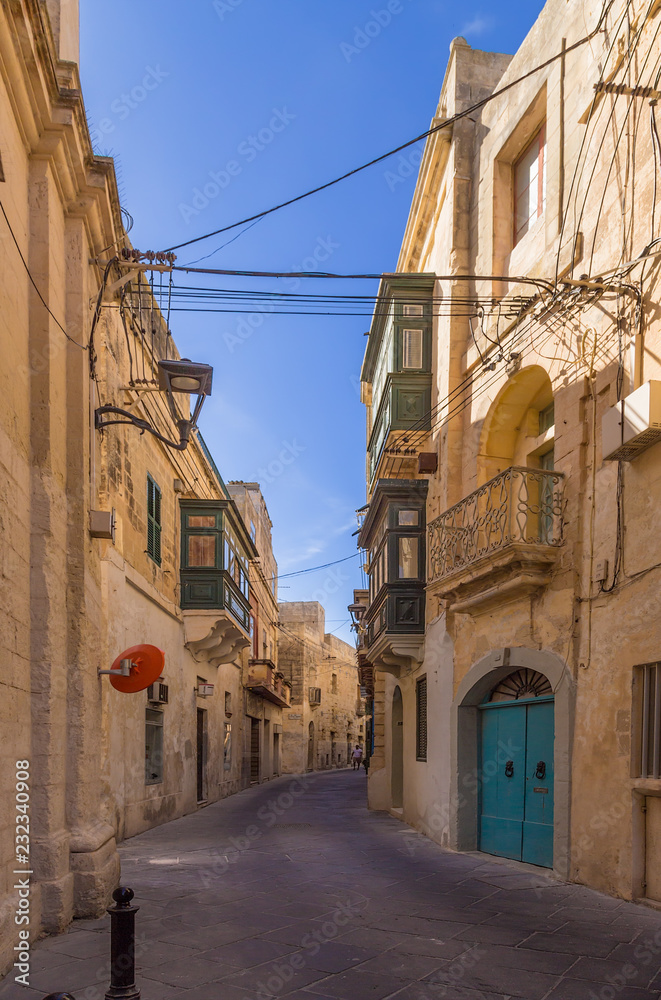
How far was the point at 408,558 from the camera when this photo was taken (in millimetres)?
14680

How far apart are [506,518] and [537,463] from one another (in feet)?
6.91

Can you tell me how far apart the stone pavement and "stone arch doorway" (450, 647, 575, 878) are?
59 centimetres

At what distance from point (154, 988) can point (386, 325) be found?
1281 cm

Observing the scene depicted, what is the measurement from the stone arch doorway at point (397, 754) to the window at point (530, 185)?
10.1 meters

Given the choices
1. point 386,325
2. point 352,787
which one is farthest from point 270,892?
point 352,787

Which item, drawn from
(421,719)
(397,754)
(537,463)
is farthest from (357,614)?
(537,463)

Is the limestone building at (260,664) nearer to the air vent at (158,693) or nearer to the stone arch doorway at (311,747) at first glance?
the stone arch doorway at (311,747)

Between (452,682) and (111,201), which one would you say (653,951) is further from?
(111,201)

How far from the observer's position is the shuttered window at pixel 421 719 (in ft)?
47.3

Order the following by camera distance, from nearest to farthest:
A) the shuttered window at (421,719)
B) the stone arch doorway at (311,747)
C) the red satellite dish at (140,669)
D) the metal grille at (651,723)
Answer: the metal grille at (651,723) → the red satellite dish at (140,669) → the shuttered window at (421,719) → the stone arch doorway at (311,747)

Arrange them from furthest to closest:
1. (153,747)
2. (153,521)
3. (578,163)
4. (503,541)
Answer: (153,521), (153,747), (578,163), (503,541)

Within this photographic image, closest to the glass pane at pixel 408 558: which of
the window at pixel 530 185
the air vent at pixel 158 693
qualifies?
the air vent at pixel 158 693

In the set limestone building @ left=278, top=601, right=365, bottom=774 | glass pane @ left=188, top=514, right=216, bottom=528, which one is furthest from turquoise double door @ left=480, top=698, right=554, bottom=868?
limestone building @ left=278, top=601, right=365, bottom=774

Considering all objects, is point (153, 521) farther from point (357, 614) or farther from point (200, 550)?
point (357, 614)
